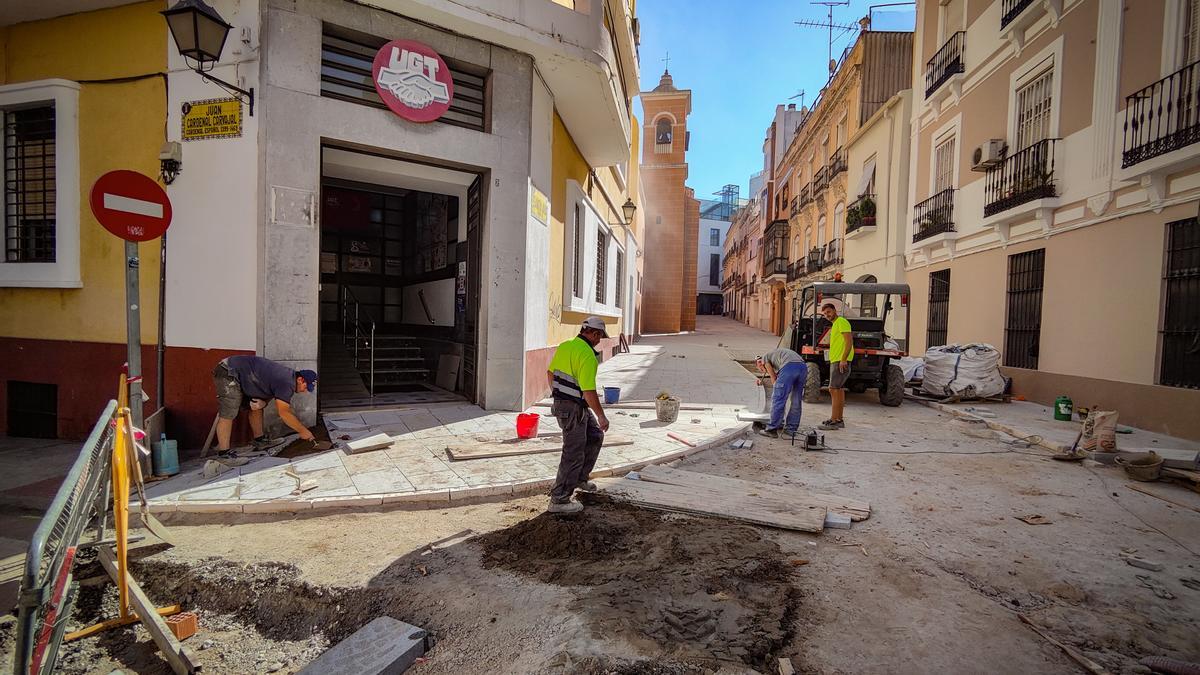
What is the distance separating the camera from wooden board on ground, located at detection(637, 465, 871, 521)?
169 inches

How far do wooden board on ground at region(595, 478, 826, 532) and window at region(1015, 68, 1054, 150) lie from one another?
9.99 metres

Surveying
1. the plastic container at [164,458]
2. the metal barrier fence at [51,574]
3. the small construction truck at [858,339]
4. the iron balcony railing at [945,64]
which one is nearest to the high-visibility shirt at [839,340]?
the small construction truck at [858,339]

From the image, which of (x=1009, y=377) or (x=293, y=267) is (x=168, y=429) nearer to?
(x=293, y=267)

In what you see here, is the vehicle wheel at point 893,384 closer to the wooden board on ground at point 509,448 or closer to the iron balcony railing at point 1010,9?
the wooden board on ground at point 509,448

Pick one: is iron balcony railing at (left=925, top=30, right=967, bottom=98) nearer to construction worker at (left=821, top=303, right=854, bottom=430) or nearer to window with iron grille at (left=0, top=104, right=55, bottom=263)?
construction worker at (left=821, top=303, right=854, bottom=430)

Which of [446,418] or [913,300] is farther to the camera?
[913,300]

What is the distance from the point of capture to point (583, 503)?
445cm

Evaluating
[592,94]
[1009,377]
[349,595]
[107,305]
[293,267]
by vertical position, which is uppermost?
[592,94]

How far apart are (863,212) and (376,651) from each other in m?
18.7

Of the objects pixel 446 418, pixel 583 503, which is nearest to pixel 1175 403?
pixel 583 503

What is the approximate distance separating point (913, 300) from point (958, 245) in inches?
109

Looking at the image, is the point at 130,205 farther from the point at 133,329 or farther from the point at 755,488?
the point at 755,488

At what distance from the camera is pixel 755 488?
471cm

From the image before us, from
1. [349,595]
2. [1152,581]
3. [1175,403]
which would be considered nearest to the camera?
[349,595]
